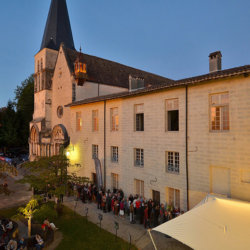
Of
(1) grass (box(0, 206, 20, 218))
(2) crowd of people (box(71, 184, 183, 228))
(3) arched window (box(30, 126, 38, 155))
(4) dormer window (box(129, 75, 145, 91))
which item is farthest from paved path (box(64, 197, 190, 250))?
(3) arched window (box(30, 126, 38, 155))

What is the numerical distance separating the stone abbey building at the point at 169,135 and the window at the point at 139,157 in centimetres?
8

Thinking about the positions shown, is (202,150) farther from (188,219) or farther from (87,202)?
(87,202)

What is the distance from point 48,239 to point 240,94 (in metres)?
12.5

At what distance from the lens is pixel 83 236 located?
449 inches

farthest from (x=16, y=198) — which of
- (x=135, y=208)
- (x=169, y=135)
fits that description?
(x=169, y=135)

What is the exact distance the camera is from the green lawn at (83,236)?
10.3 meters

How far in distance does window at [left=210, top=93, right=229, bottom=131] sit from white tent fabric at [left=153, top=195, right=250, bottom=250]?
13.9 feet

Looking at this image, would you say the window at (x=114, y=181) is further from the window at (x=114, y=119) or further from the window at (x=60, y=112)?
the window at (x=60, y=112)

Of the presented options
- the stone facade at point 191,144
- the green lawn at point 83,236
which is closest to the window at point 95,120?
the stone facade at point 191,144

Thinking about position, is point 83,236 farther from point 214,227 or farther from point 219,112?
point 219,112

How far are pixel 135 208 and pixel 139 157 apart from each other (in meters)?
3.98

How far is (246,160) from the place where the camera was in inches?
399

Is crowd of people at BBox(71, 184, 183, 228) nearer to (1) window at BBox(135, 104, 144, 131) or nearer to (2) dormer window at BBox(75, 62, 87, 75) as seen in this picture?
(1) window at BBox(135, 104, 144, 131)

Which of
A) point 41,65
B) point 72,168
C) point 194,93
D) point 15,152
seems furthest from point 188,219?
point 15,152
